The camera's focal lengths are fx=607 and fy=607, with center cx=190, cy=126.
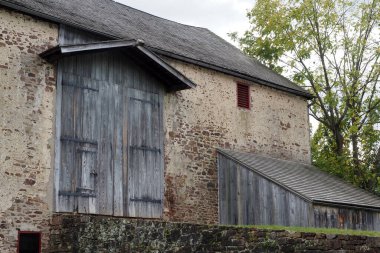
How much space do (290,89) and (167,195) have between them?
7.48 metres

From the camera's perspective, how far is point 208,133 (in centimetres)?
1922

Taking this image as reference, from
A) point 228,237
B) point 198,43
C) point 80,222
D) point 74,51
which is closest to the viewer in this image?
point 228,237

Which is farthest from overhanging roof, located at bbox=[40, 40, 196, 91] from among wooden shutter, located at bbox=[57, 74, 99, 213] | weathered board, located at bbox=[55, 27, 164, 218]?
wooden shutter, located at bbox=[57, 74, 99, 213]

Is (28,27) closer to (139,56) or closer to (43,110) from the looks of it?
(43,110)

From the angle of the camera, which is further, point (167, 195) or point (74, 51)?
point (167, 195)

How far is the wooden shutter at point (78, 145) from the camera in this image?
15.2 meters

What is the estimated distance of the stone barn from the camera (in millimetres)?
14672

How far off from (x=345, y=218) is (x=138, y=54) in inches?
307

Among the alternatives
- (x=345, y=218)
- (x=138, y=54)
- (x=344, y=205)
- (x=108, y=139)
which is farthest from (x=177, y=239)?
(x=345, y=218)

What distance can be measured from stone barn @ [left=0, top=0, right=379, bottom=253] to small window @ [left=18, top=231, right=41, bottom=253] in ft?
0.10

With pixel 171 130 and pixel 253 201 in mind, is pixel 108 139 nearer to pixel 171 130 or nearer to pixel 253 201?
pixel 171 130

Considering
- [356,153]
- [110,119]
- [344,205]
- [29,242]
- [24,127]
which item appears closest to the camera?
[29,242]

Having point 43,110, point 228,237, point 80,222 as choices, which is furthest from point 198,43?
point 228,237

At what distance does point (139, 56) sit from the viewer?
56.3 ft
